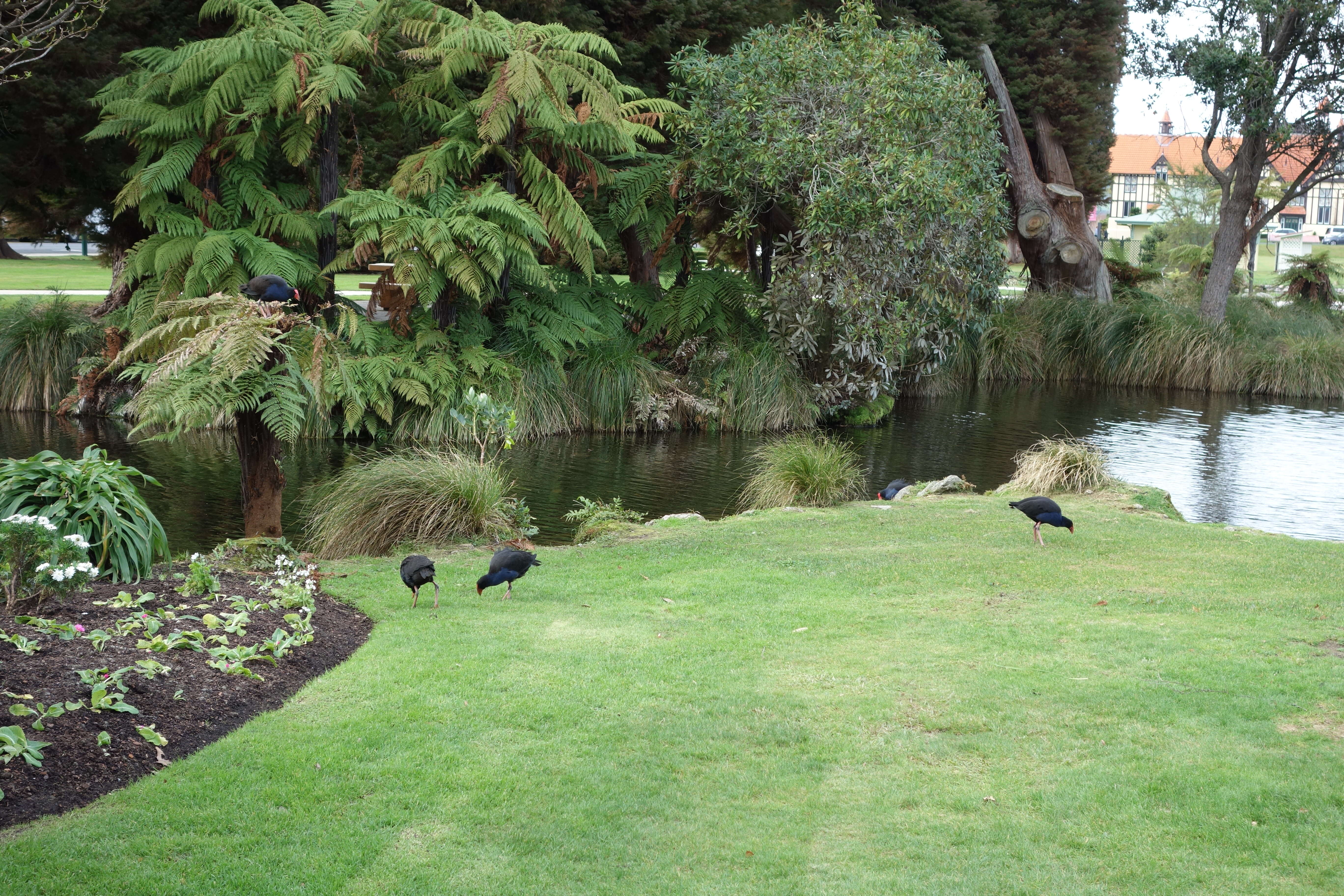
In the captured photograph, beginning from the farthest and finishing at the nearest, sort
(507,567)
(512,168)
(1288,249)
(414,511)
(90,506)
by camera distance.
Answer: (1288,249) < (512,168) < (414,511) < (507,567) < (90,506)

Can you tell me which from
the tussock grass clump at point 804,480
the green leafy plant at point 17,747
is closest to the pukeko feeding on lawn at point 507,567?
the green leafy plant at point 17,747

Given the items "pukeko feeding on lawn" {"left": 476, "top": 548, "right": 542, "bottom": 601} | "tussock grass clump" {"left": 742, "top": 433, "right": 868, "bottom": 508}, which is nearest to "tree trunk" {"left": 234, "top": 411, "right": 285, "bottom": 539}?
"pukeko feeding on lawn" {"left": 476, "top": 548, "right": 542, "bottom": 601}

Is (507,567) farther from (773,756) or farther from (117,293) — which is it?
(117,293)

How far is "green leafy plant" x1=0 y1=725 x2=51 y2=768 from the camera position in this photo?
13.1ft

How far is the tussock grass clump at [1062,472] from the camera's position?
11.7 metres

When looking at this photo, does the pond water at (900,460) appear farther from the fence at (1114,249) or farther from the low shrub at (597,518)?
the fence at (1114,249)

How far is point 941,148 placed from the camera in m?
16.0

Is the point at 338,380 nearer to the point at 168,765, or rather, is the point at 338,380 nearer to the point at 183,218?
the point at 183,218

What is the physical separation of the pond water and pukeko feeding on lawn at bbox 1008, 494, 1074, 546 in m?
3.62

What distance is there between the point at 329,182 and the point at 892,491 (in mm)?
8520

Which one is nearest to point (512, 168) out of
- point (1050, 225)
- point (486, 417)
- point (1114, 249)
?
point (486, 417)

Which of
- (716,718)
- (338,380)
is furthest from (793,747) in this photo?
(338,380)

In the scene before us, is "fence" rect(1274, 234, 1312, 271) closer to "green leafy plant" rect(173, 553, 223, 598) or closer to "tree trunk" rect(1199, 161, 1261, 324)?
"tree trunk" rect(1199, 161, 1261, 324)

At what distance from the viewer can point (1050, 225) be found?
26.1m
